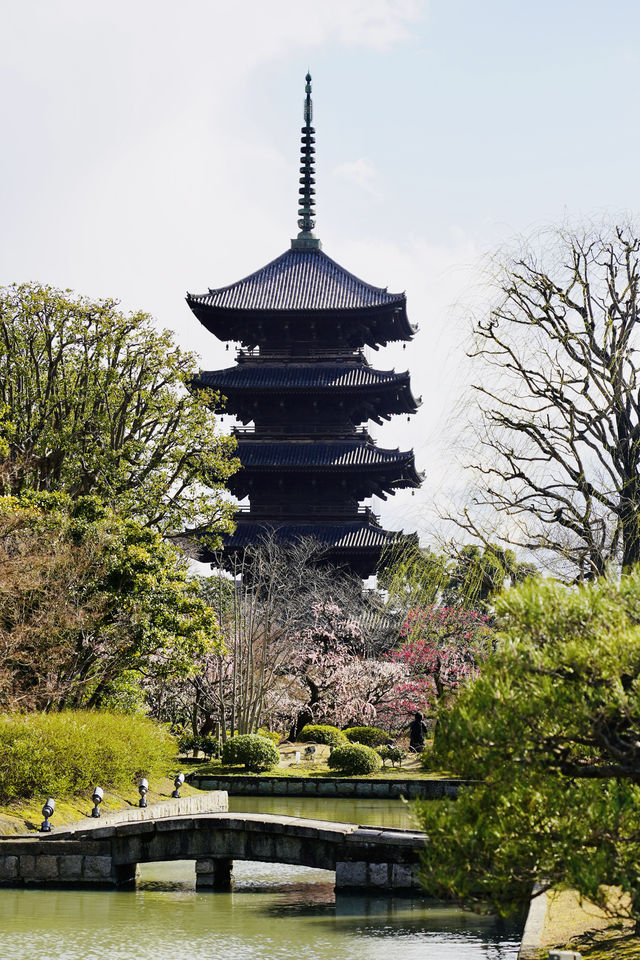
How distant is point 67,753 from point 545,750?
12190mm

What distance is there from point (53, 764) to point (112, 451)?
9355mm

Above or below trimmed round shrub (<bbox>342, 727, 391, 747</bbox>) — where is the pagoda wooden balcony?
above

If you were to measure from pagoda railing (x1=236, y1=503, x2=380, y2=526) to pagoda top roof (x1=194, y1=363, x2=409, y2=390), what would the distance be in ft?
15.4

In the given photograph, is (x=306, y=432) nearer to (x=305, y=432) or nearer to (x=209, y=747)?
(x=305, y=432)

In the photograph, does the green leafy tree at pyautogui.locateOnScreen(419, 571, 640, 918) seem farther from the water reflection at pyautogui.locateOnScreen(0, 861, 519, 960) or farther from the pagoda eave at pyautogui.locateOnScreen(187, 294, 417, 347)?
the pagoda eave at pyautogui.locateOnScreen(187, 294, 417, 347)

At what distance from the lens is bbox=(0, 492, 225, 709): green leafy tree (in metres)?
20.6

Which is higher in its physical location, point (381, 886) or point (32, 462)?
point (32, 462)

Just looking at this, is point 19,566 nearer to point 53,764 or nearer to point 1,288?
point 53,764

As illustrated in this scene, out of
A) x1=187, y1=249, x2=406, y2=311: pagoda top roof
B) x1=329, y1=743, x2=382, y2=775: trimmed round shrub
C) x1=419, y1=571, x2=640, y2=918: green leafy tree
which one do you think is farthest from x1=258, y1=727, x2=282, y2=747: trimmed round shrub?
x1=419, y1=571, x2=640, y2=918: green leafy tree

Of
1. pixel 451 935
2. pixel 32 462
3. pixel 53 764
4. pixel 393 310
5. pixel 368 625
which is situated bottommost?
pixel 451 935

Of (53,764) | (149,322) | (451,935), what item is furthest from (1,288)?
(451,935)

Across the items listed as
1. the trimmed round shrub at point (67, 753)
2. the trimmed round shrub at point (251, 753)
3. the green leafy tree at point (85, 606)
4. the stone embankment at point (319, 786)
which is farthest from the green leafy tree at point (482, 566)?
the trimmed round shrub at point (251, 753)

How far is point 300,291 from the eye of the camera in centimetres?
4672

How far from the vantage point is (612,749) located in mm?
7418
